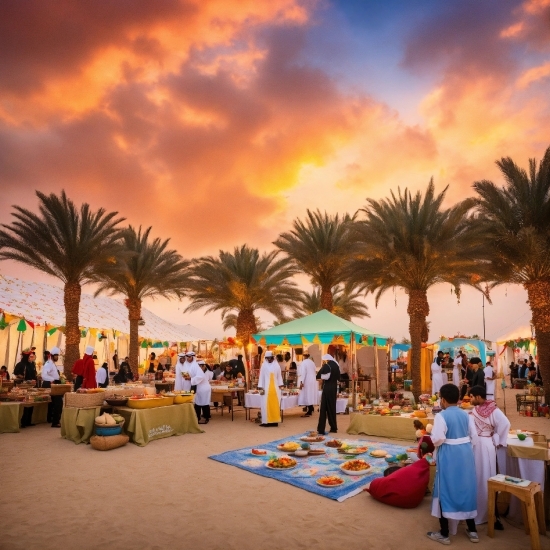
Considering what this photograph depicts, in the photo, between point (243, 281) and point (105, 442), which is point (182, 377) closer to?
point (105, 442)

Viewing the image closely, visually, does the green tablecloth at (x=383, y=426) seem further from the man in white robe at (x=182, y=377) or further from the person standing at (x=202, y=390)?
the man in white robe at (x=182, y=377)

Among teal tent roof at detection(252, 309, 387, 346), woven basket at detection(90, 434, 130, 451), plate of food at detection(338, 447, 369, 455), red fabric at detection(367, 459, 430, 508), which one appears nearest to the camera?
red fabric at detection(367, 459, 430, 508)

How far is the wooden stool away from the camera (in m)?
4.60

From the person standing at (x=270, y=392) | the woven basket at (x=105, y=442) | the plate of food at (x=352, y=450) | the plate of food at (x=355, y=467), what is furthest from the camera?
the person standing at (x=270, y=392)

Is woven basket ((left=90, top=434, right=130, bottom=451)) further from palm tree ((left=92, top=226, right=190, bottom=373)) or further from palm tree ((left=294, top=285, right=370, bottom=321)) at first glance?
palm tree ((left=294, top=285, right=370, bottom=321))

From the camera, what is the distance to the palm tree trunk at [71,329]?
18.5 metres

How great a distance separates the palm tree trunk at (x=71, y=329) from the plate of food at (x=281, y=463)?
43.2ft

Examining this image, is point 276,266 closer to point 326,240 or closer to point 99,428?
point 326,240

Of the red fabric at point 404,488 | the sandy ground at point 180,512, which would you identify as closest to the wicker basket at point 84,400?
the sandy ground at point 180,512

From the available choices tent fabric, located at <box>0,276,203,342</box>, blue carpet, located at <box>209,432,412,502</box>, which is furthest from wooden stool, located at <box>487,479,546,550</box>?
tent fabric, located at <box>0,276,203,342</box>

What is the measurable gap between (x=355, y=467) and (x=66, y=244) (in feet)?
48.7

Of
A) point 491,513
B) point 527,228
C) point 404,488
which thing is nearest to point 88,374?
point 404,488

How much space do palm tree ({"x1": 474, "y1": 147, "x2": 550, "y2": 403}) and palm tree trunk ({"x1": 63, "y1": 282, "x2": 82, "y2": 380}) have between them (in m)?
15.5

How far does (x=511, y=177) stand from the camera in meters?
15.1
